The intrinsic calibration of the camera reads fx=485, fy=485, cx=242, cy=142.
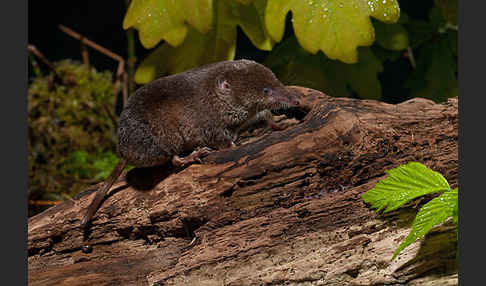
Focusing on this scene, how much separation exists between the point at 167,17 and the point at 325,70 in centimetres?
118

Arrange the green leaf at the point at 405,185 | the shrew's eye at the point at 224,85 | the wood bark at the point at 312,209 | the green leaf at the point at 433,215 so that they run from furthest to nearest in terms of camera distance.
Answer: the shrew's eye at the point at 224,85 < the wood bark at the point at 312,209 < the green leaf at the point at 405,185 < the green leaf at the point at 433,215

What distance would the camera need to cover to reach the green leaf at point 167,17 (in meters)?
2.76

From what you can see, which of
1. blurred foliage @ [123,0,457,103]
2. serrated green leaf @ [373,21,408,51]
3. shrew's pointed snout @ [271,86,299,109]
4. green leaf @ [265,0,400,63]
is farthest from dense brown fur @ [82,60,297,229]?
serrated green leaf @ [373,21,408,51]

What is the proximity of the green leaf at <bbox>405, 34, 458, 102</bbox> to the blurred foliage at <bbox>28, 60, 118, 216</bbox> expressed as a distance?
2.74 metres

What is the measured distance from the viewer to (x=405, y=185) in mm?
2291

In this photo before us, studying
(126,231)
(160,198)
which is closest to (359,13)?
(160,198)

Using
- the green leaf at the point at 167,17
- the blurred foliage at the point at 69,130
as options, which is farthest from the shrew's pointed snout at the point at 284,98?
the blurred foliage at the point at 69,130

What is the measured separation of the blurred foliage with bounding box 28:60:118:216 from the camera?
4371 millimetres

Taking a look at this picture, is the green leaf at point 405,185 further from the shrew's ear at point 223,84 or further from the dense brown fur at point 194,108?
the shrew's ear at point 223,84

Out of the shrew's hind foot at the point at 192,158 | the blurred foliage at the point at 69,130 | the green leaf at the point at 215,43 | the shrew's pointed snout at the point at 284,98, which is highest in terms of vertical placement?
the green leaf at the point at 215,43

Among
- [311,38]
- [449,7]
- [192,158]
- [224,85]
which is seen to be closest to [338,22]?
[311,38]

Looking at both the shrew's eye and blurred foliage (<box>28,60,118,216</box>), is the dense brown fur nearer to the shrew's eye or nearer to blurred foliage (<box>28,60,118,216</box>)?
the shrew's eye

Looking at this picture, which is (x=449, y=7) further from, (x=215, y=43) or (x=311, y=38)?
(x=215, y=43)

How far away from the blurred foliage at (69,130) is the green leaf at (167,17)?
190cm
